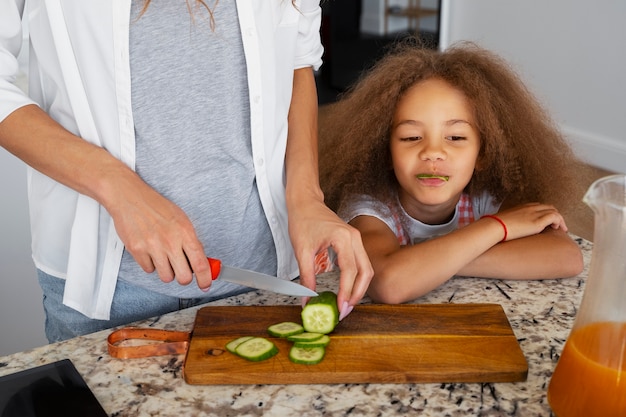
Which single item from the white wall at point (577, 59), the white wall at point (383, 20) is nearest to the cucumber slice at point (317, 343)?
the white wall at point (577, 59)

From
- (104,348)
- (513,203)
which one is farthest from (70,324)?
(513,203)

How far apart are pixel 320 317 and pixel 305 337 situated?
42 millimetres

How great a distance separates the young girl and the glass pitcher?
1.60ft

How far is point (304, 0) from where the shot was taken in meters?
1.33

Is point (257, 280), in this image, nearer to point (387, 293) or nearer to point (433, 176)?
point (387, 293)

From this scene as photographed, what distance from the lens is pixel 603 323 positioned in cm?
85

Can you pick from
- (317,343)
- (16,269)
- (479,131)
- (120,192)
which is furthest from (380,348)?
(16,269)

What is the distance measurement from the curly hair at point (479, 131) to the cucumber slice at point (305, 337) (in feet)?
2.09

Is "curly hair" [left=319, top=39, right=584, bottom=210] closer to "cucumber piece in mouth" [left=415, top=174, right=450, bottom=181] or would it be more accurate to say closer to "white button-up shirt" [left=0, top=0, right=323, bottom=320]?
"cucumber piece in mouth" [left=415, top=174, right=450, bottom=181]

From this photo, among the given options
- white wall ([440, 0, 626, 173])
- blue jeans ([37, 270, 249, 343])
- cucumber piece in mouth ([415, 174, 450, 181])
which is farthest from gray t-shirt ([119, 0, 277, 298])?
white wall ([440, 0, 626, 173])

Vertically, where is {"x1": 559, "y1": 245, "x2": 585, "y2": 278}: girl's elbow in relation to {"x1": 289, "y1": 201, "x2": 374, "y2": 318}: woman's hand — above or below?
below

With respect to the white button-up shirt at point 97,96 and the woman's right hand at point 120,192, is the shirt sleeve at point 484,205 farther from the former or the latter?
the woman's right hand at point 120,192

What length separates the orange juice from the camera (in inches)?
32.8

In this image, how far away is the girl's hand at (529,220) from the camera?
4.70 ft
